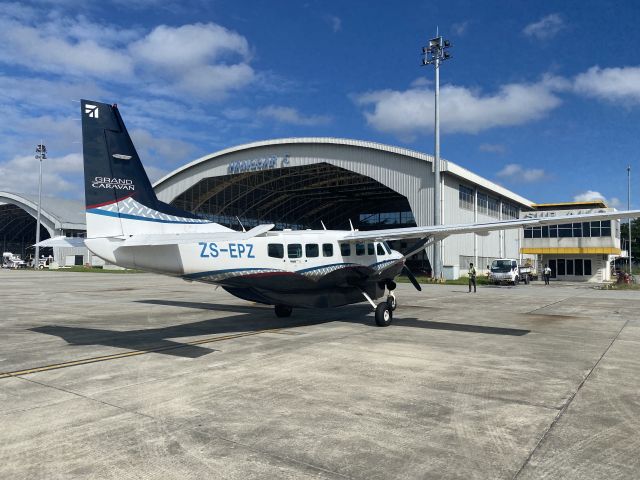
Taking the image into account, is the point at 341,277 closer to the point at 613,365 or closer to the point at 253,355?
the point at 253,355

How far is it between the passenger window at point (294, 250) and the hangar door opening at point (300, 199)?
33.0 meters

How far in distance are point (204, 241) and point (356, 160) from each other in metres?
35.4

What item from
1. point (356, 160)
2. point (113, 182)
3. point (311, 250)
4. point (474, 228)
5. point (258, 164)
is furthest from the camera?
point (258, 164)

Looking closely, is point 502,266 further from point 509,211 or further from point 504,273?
point 509,211

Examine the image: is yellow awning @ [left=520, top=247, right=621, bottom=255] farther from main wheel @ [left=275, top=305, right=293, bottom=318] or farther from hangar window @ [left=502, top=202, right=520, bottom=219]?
main wheel @ [left=275, top=305, right=293, bottom=318]

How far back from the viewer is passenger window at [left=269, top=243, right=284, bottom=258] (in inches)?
512

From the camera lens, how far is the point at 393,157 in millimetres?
41906

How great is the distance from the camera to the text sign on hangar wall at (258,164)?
46781mm

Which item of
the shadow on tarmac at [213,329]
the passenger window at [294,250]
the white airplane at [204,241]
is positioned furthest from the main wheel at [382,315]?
the passenger window at [294,250]

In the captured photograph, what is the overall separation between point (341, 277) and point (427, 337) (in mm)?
3378

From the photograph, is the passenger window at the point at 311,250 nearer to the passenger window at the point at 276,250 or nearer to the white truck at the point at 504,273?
the passenger window at the point at 276,250

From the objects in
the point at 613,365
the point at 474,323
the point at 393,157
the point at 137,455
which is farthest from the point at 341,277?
the point at 393,157

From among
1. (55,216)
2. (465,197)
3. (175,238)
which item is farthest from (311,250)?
(55,216)

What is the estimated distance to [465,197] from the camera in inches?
1838
